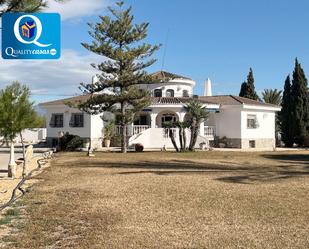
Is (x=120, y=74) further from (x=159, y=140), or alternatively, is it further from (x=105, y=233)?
(x=105, y=233)

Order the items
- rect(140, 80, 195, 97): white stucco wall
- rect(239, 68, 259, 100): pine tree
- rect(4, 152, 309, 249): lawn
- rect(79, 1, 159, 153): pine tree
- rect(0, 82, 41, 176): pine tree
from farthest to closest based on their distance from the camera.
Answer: rect(239, 68, 259, 100): pine tree, rect(140, 80, 195, 97): white stucco wall, rect(79, 1, 159, 153): pine tree, rect(0, 82, 41, 176): pine tree, rect(4, 152, 309, 249): lawn

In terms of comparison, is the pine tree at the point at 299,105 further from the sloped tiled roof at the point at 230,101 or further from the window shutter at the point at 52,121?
the window shutter at the point at 52,121

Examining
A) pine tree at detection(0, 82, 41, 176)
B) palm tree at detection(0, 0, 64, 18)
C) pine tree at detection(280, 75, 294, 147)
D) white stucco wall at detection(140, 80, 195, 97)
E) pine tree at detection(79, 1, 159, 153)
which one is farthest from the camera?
pine tree at detection(280, 75, 294, 147)

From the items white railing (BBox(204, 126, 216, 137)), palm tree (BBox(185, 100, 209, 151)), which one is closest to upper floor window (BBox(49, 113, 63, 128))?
white railing (BBox(204, 126, 216, 137))

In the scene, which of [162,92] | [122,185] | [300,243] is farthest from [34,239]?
[162,92]

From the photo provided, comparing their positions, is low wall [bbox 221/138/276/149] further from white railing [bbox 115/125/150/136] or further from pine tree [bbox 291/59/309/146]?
white railing [bbox 115/125/150/136]

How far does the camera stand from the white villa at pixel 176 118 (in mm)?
40969

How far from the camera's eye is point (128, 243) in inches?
286

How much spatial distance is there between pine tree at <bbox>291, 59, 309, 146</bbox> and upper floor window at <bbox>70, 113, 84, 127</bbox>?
770 inches

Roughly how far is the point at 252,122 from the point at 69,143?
17.2m

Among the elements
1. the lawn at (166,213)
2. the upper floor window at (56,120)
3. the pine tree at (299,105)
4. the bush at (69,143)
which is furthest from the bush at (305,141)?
the lawn at (166,213)

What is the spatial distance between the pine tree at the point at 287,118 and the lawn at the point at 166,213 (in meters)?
33.0

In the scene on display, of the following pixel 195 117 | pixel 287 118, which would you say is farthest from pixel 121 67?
pixel 287 118

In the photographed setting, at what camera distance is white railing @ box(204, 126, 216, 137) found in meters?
43.2
